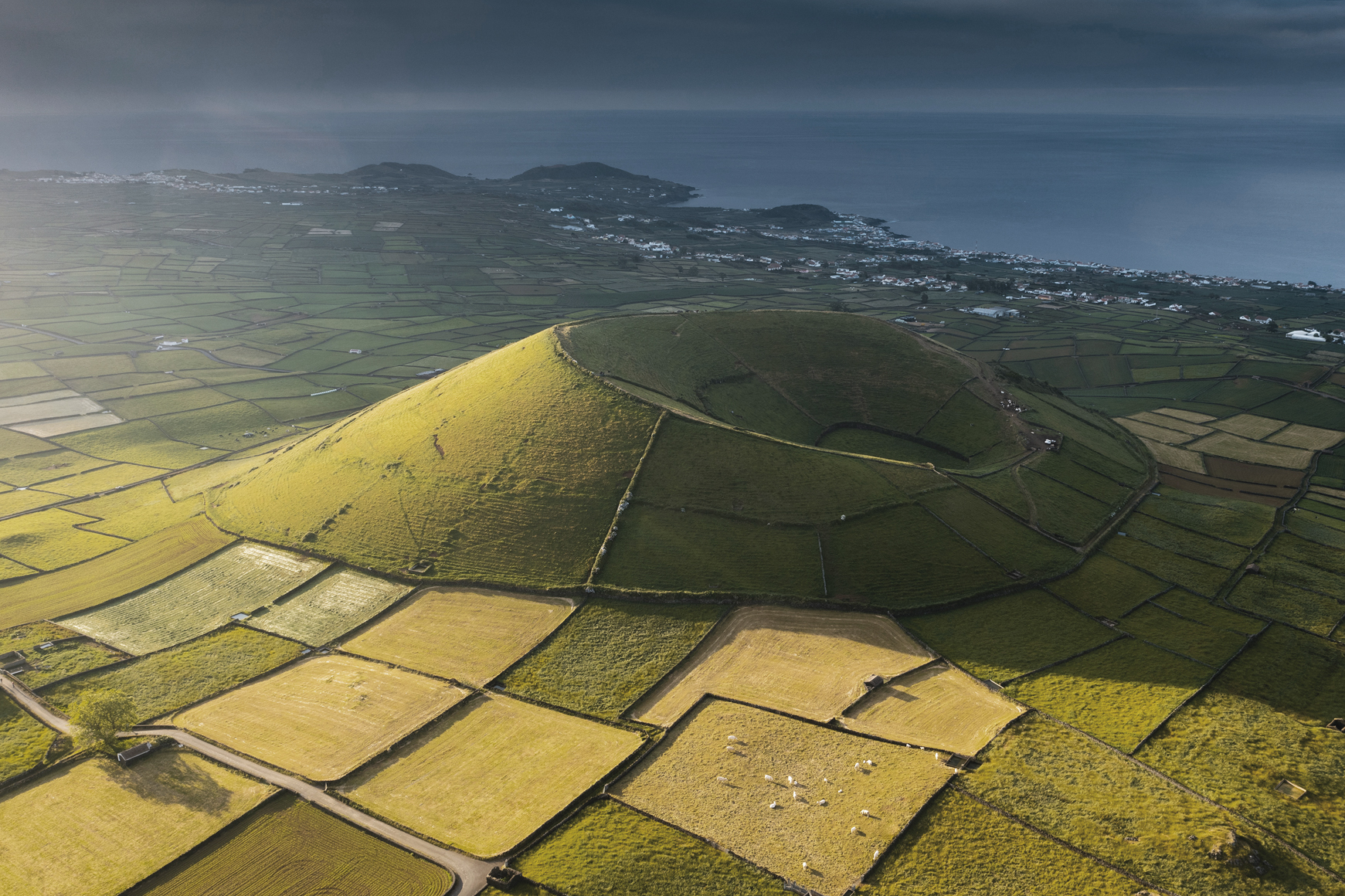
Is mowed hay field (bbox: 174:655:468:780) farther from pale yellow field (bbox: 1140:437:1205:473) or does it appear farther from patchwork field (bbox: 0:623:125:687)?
pale yellow field (bbox: 1140:437:1205:473)

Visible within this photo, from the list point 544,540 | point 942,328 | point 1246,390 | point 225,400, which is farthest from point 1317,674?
point 225,400

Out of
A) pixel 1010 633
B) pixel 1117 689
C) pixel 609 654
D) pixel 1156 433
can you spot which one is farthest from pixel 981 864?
pixel 1156 433

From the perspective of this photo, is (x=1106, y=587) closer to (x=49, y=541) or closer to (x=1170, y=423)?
(x=1170, y=423)

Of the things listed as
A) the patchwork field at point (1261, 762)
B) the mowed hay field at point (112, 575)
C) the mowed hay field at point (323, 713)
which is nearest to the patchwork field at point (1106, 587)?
the patchwork field at point (1261, 762)

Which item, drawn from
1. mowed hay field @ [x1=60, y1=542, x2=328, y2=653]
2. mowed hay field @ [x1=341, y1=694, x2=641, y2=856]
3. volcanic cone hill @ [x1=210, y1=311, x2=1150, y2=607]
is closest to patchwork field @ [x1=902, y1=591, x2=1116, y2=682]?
volcanic cone hill @ [x1=210, y1=311, x2=1150, y2=607]

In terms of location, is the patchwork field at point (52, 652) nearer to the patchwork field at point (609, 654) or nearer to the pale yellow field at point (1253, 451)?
the patchwork field at point (609, 654)
